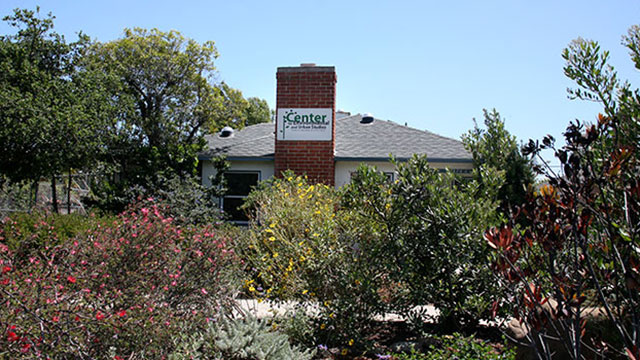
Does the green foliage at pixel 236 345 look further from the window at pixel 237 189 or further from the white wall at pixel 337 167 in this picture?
the window at pixel 237 189

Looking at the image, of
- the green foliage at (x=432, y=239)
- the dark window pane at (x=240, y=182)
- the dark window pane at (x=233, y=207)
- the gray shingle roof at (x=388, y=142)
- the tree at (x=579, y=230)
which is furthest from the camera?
the dark window pane at (x=240, y=182)

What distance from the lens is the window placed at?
13.3 m

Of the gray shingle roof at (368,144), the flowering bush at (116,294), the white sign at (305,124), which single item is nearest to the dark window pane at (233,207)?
the gray shingle roof at (368,144)

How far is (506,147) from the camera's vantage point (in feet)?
36.2

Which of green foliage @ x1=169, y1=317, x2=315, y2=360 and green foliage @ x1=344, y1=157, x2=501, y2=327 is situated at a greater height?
green foliage @ x1=344, y1=157, x2=501, y2=327

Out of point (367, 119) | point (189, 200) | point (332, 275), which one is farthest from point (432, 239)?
point (367, 119)

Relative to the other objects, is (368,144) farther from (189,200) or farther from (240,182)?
(189,200)

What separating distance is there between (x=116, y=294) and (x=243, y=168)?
9574 mm

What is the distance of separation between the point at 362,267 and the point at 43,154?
858cm

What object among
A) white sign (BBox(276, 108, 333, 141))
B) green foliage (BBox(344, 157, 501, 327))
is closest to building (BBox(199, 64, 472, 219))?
white sign (BBox(276, 108, 333, 141))

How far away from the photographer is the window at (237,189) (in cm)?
1330

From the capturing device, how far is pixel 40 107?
1077 cm

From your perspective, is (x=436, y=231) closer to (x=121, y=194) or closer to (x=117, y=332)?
(x=117, y=332)

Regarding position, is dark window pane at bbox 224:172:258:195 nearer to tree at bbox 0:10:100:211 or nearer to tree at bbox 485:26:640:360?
tree at bbox 0:10:100:211
